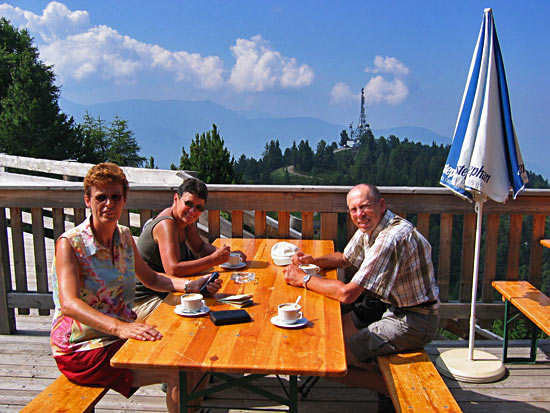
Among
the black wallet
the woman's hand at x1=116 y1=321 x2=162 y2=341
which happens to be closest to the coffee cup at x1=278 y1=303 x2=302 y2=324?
the black wallet

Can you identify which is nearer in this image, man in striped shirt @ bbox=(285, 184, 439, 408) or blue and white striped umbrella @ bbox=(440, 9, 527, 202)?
man in striped shirt @ bbox=(285, 184, 439, 408)

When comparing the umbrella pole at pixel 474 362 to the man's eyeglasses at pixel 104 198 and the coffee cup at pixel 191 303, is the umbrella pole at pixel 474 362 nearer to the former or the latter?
the coffee cup at pixel 191 303

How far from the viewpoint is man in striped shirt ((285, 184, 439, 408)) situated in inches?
95.4

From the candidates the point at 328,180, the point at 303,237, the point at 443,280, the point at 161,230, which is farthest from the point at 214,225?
the point at 328,180

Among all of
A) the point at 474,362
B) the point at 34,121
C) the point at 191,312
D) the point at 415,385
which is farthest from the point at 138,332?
the point at 34,121

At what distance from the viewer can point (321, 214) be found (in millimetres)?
3676

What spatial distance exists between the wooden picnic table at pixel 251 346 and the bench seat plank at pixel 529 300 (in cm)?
150

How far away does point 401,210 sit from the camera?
360cm

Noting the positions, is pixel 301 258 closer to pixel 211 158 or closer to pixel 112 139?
pixel 211 158

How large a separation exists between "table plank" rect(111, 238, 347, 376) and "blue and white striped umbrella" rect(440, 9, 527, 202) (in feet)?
4.32

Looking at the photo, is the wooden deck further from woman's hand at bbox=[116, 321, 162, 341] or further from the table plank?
woman's hand at bbox=[116, 321, 162, 341]

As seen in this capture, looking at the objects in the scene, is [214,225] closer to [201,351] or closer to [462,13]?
[201,351]

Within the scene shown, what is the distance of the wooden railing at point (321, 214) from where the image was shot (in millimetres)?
3604

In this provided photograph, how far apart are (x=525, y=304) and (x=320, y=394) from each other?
5.02 feet
